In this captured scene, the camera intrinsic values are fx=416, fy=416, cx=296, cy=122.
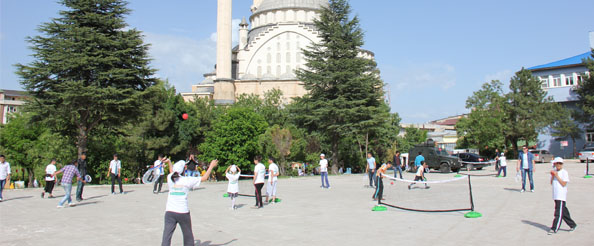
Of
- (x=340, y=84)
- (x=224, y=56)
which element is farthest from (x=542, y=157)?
(x=224, y=56)

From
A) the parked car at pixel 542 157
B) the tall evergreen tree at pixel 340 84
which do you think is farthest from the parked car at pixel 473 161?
the parked car at pixel 542 157

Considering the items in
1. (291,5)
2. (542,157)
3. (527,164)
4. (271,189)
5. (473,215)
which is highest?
(291,5)

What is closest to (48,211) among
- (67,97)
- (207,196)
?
(207,196)

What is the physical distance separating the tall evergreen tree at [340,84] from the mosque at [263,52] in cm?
2341

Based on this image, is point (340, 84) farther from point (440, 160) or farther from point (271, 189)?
point (271, 189)

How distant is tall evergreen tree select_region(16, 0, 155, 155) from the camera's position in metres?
20.4

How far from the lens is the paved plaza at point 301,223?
7.24 metres

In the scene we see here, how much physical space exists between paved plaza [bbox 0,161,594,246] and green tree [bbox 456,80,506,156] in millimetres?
31715

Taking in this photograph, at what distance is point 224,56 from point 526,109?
35386 millimetres

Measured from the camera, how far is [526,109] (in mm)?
43156

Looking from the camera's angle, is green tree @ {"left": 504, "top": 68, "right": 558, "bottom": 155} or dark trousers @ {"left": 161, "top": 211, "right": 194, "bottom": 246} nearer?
dark trousers @ {"left": 161, "top": 211, "right": 194, "bottom": 246}

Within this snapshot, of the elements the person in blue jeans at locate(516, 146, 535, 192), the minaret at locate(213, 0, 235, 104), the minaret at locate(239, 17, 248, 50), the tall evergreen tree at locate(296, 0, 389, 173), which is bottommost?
the person in blue jeans at locate(516, 146, 535, 192)

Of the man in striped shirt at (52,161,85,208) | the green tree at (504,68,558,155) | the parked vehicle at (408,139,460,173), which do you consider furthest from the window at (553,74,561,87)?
the man in striped shirt at (52,161,85,208)

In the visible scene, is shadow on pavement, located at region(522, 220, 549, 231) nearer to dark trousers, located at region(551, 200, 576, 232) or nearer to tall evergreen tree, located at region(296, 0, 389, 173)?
dark trousers, located at region(551, 200, 576, 232)
